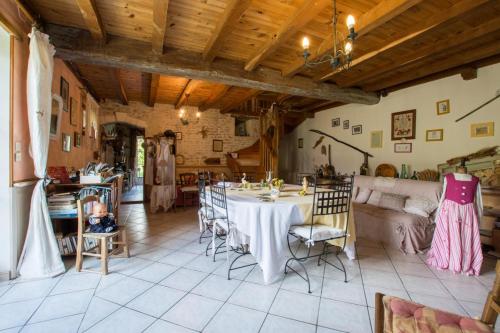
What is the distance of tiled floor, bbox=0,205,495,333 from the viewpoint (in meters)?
1.88

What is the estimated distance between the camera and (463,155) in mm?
4109

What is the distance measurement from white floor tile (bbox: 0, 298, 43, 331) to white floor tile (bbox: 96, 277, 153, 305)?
1.51 ft

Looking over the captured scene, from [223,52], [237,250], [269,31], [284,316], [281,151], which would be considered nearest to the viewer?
[284,316]

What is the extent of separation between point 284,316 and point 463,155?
4081mm

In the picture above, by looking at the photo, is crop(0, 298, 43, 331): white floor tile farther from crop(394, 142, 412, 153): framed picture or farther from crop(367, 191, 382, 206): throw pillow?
crop(394, 142, 412, 153): framed picture

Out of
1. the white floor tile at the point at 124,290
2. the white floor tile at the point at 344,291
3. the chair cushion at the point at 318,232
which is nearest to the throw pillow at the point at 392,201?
the chair cushion at the point at 318,232

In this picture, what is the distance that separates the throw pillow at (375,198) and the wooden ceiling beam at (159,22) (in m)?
3.99

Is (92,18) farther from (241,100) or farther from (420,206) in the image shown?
(420,206)

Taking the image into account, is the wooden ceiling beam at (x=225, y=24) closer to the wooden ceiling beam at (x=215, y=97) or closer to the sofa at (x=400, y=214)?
the wooden ceiling beam at (x=215, y=97)

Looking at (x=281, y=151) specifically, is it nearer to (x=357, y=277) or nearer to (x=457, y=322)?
(x=357, y=277)

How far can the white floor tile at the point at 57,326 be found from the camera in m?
1.78

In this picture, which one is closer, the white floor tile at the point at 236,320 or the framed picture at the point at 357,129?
the white floor tile at the point at 236,320

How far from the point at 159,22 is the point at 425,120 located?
4.75 m

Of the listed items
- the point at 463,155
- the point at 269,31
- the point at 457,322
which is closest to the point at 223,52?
the point at 269,31
